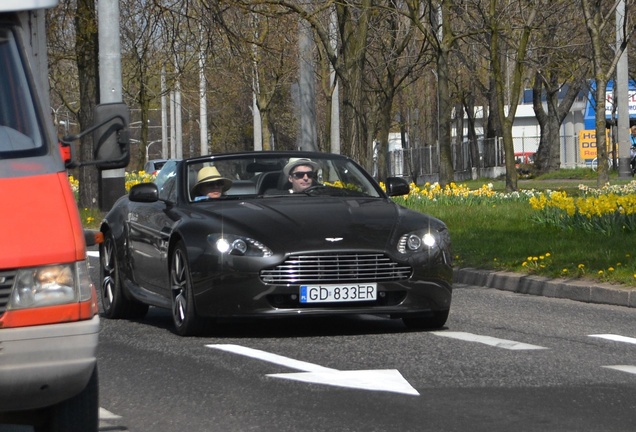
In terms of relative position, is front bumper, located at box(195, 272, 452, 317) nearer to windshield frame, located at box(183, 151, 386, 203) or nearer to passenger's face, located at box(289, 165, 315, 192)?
windshield frame, located at box(183, 151, 386, 203)

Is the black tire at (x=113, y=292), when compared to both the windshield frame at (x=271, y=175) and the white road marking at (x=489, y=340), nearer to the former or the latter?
the windshield frame at (x=271, y=175)

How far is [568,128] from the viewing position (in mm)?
97312

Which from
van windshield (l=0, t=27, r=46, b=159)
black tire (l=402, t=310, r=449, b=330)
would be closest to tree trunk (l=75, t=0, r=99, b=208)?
black tire (l=402, t=310, r=449, b=330)

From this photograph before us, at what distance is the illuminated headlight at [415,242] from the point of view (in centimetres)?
1079

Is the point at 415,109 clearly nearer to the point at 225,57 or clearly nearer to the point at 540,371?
the point at 225,57

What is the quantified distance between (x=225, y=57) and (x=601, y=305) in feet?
45.5

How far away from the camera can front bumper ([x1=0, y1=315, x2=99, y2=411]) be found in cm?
546

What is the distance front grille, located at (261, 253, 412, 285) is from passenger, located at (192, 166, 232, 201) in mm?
1596

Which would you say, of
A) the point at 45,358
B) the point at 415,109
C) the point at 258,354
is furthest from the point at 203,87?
the point at 45,358

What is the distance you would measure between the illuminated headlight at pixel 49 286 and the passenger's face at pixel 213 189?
614cm

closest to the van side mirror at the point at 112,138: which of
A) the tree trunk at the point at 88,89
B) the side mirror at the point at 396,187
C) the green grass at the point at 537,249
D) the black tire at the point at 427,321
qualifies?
the black tire at the point at 427,321

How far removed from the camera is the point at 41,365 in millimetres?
5492

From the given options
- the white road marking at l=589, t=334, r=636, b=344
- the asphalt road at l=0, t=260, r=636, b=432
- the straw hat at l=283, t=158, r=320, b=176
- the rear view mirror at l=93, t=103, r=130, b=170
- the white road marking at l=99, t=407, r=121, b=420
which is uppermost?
the rear view mirror at l=93, t=103, r=130, b=170

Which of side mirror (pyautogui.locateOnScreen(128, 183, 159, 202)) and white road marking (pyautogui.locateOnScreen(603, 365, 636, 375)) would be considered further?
side mirror (pyautogui.locateOnScreen(128, 183, 159, 202))
